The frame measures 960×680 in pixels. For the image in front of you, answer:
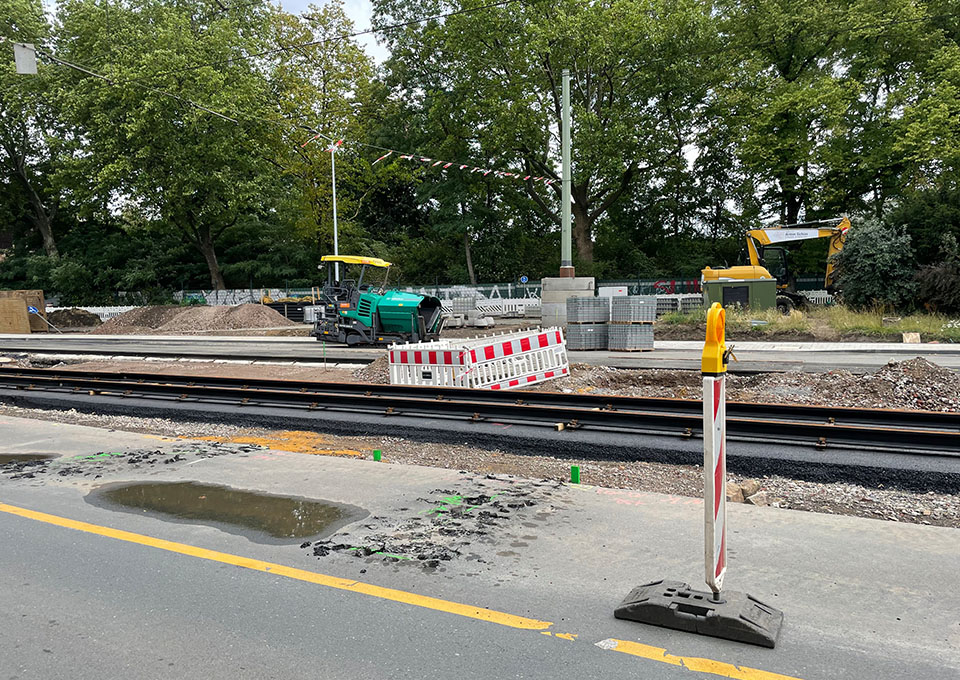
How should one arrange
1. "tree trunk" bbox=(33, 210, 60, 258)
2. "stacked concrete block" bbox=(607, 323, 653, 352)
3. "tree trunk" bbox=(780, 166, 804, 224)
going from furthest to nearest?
1. "tree trunk" bbox=(33, 210, 60, 258)
2. "tree trunk" bbox=(780, 166, 804, 224)
3. "stacked concrete block" bbox=(607, 323, 653, 352)

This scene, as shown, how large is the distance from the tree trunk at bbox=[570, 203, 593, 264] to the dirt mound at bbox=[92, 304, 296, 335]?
1751 cm

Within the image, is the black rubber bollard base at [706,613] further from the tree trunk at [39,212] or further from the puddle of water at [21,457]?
the tree trunk at [39,212]

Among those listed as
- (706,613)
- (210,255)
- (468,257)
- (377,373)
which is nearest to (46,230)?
(210,255)

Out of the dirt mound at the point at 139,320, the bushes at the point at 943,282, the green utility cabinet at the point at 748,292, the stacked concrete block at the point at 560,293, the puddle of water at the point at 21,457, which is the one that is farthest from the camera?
the dirt mound at the point at 139,320

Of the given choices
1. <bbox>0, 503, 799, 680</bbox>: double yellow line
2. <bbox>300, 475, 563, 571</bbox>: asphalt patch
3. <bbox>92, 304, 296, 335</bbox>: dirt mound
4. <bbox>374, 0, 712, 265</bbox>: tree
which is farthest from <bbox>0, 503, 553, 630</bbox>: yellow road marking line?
<bbox>374, 0, 712, 265</bbox>: tree

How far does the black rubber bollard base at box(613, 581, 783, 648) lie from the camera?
10.8 feet

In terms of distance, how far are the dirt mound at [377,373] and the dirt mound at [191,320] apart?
22528mm

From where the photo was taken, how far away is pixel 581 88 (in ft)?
124

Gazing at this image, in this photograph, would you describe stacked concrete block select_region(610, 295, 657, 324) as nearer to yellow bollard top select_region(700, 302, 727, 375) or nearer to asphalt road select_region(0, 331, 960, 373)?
asphalt road select_region(0, 331, 960, 373)

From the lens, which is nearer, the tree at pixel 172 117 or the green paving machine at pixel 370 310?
the green paving machine at pixel 370 310

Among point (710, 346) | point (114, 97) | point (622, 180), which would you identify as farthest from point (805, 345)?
point (114, 97)

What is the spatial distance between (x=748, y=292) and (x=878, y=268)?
415 cm

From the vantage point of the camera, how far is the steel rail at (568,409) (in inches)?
289

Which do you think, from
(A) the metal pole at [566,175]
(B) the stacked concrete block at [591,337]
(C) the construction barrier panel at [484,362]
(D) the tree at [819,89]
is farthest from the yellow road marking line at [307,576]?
(D) the tree at [819,89]
